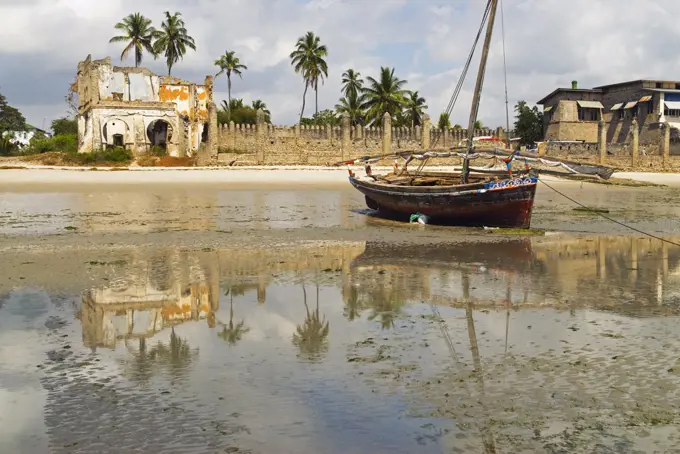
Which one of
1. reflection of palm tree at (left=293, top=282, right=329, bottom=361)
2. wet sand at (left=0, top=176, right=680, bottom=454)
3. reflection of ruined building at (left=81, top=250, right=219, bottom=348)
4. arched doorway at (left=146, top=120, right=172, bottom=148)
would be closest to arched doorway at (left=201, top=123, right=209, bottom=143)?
arched doorway at (left=146, top=120, right=172, bottom=148)

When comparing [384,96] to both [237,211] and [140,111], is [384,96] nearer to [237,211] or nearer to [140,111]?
[140,111]

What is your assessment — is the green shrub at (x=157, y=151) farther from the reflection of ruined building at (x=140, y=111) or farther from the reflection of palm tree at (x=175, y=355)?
the reflection of palm tree at (x=175, y=355)

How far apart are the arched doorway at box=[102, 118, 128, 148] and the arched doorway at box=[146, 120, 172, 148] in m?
1.90

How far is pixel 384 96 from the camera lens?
60875 millimetres

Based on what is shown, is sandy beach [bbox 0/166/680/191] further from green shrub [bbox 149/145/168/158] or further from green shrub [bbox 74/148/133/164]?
green shrub [bbox 149/145/168/158]

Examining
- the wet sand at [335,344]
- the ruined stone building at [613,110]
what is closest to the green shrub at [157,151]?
the wet sand at [335,344]

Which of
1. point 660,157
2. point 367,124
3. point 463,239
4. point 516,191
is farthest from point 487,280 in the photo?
point 367,124

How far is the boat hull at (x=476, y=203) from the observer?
1870cm

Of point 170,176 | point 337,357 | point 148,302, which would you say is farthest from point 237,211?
point 337,357

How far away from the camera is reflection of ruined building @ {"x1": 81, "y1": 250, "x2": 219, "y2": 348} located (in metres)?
8.22

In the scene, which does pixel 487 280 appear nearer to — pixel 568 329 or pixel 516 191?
pixel 568 329

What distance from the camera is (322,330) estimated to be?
829 cm

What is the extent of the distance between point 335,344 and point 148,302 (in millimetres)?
3266

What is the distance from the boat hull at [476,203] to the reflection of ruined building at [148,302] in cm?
849
